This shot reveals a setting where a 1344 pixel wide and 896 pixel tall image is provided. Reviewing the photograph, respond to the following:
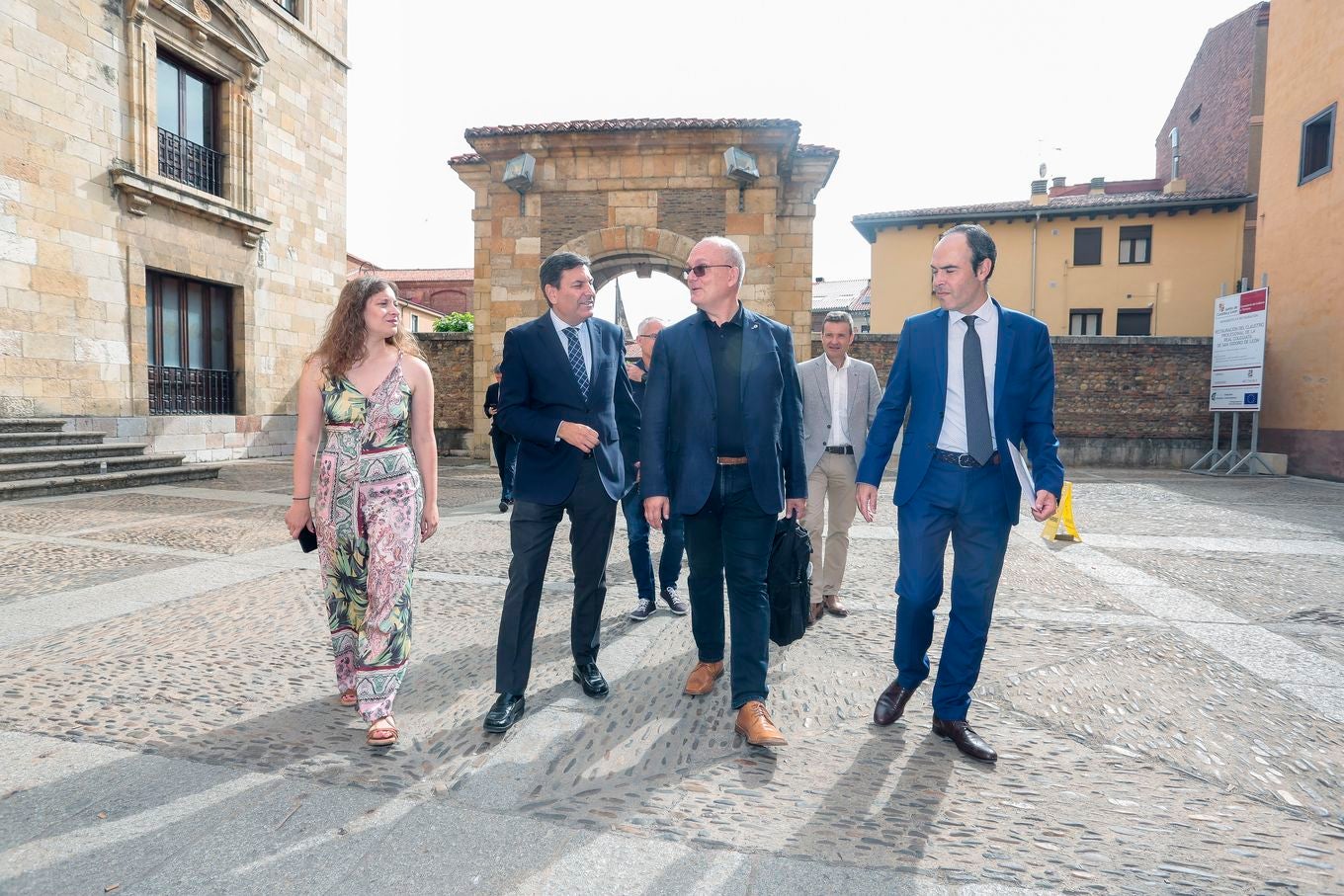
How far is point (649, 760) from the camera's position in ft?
8.92

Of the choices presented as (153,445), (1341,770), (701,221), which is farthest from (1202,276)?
(153,445)

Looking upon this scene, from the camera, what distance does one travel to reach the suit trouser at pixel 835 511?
4832mm

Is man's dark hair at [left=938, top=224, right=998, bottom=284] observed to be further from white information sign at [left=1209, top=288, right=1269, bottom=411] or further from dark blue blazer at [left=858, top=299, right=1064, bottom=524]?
white information sign at [left=1209, top=288, right=1269, bottom=411]

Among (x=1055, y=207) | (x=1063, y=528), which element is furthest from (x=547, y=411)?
(x=1055, y=207)

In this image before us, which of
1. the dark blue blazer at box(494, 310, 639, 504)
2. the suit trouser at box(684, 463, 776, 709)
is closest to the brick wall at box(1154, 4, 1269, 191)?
the suit trouser at box(684, 463, 776, 709)

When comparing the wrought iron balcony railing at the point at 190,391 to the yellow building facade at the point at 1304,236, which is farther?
the yellow building facade at the point at 1304,236

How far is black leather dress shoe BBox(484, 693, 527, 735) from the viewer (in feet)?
9.49

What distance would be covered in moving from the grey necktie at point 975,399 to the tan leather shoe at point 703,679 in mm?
1481

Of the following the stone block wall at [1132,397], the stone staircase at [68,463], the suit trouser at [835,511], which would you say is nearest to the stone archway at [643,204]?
the stone block wall at [1132,397]

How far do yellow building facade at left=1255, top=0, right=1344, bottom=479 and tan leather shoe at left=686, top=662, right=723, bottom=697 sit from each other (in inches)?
626

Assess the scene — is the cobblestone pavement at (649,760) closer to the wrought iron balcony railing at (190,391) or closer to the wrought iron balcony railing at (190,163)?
the wrought iron balcony railing at (190,391)

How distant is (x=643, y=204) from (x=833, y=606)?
11.5m

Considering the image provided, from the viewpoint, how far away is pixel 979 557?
2.88m

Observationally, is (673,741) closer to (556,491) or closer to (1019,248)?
(556,491)
